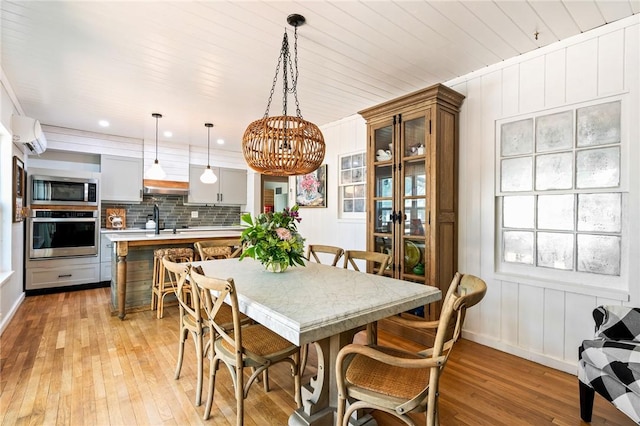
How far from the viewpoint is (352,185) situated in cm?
413

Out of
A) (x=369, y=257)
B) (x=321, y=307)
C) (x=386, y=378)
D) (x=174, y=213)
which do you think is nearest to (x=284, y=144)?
(x=321, y=307)

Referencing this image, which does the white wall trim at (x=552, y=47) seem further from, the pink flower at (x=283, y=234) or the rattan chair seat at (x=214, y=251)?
the rattan chair seat at (x=214, y=251)

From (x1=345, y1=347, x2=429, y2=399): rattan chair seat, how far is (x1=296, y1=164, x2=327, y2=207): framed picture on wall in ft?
10.2

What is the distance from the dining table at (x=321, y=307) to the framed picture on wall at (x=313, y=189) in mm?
2417

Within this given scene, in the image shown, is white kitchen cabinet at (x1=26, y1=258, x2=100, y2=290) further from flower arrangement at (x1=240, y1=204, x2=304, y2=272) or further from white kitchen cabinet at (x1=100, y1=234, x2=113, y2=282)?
flower arrangement at (x1=240, y1=204, x2=304, y2=272)

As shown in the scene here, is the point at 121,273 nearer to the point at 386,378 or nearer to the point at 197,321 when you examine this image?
the point at 197,321

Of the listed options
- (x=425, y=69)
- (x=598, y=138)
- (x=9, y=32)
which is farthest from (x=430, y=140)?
(x=9, y=32)

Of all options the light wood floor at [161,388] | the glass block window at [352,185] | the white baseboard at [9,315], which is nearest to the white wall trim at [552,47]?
the glass block window at [352,185]

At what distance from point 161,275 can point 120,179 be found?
8.40 feet

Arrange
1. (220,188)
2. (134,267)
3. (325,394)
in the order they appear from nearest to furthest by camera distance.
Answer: (325,394) → (134,267) → (220,188)

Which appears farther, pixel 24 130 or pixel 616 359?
pixel 24 130

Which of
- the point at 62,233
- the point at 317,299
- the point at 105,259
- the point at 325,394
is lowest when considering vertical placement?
the point at 325,394

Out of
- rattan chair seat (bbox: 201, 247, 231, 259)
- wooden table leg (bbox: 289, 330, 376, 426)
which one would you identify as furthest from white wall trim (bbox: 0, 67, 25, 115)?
wooden table leg (bbox: 289, 330, 376, 426)

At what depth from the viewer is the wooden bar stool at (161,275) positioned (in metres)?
3.57
